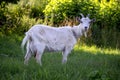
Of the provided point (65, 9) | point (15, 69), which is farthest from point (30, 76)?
point (65, 9)

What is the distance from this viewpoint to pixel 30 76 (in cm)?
743

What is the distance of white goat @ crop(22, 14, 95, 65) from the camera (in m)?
9.38

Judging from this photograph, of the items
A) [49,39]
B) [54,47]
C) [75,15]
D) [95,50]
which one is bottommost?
[95,50]

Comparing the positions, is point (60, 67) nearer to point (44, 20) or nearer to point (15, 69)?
point (15, 69)

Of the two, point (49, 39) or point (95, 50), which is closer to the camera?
point (49, 39)

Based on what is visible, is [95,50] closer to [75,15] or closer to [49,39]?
[75,15]

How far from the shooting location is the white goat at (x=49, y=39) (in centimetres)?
938

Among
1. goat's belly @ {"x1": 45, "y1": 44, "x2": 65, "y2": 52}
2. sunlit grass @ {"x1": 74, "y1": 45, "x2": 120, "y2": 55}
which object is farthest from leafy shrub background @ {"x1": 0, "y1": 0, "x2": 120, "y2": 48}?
goat's belly @ {"x1": 45, "y1": 44, "x2": 65, "y2": 52}

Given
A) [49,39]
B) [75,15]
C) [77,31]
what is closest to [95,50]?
[75,15]

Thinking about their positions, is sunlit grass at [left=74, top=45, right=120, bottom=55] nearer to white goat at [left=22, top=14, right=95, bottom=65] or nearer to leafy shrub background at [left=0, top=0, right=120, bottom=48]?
leafy shrub background at [left=0, top=0, right=120, bottom=48]

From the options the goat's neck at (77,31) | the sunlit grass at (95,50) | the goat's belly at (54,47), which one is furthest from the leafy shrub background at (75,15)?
the goat's belly at (54,47)

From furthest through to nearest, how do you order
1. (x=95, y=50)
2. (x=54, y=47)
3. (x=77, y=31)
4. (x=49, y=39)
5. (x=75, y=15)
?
(x=75, y=15) < (x=95, y=50) < (x=77, y=31) < (x=54, y=47) < (x=49, y=39)

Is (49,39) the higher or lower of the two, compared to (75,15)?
higher

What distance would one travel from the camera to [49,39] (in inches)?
382
